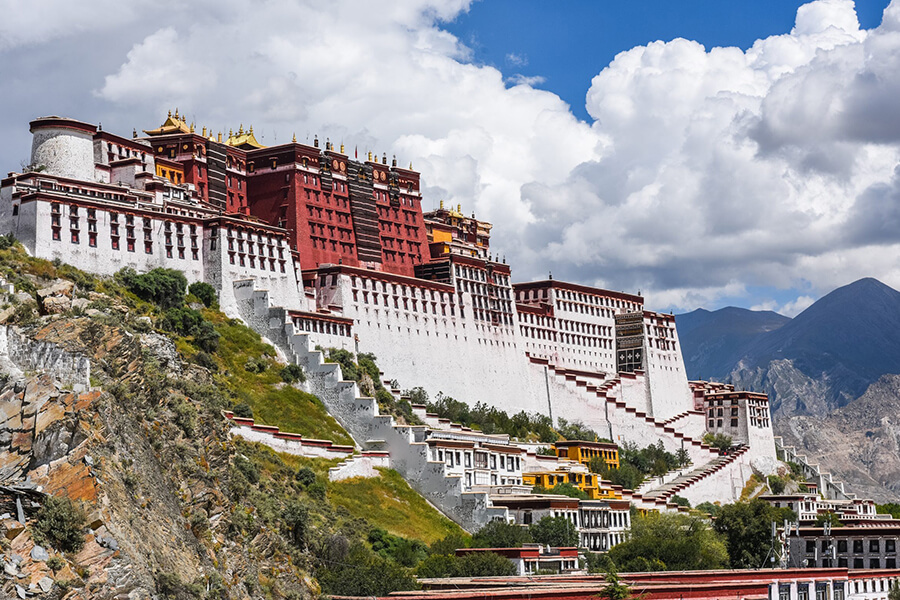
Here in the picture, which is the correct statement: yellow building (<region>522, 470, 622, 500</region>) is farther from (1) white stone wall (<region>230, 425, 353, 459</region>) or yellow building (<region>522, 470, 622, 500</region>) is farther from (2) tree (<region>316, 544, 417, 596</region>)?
(2) tree (<region>316, 544, 417, 596</region>)

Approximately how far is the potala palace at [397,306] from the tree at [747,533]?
6.70m

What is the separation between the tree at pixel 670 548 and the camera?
68.1m

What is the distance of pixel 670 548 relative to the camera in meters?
69.2

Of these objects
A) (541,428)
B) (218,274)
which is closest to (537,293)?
(541,428)

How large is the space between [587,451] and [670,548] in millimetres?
30194

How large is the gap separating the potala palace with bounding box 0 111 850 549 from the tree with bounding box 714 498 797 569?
22.0 feet

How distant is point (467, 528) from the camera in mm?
76250

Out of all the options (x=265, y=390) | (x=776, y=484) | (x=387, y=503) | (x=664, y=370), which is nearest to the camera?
(x=387, y=503)

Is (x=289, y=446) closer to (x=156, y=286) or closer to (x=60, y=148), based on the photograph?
(x=156, y=286)

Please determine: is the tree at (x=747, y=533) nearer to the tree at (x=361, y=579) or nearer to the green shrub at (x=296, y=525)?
the tree at (x=361, y=579)

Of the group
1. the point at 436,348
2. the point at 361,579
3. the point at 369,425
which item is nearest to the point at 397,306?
the point at 436,348

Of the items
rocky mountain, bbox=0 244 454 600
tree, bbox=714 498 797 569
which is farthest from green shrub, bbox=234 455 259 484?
tree, bbox=714 498 797 569

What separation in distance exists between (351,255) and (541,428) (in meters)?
20.6

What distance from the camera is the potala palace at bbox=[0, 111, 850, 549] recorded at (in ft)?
265
